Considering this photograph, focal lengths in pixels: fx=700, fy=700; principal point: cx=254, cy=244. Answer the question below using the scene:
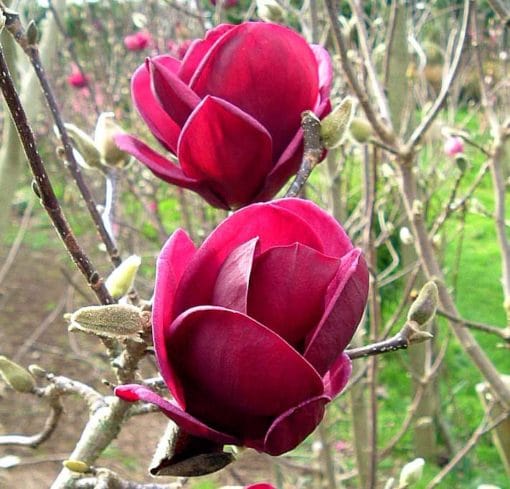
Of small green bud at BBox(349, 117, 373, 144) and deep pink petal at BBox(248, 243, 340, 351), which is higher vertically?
deep pink petal at BBox(248, 243, 340, 351)

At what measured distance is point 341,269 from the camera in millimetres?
349

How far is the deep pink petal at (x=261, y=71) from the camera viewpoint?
449mm

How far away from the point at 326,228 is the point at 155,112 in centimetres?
19

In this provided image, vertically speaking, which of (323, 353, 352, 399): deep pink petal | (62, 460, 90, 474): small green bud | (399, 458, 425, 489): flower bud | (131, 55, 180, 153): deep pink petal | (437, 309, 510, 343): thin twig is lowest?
(437, 309, 510, 343): thin twig

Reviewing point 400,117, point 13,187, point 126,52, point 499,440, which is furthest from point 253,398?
point 126,52

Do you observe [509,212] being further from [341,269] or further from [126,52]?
[341,269]

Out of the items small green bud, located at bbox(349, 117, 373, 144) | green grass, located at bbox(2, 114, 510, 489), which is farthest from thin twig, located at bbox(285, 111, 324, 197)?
green grass, located at bbox(2, 114, 510, 489)

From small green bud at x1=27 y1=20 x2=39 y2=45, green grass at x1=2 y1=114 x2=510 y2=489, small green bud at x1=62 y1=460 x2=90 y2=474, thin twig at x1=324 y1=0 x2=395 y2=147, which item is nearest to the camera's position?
small green bud at x1=62 y1=460 x2=90 y2=474

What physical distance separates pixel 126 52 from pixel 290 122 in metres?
2.93

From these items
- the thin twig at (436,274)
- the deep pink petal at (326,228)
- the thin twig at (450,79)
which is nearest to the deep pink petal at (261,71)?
the deep pink petal at (326,228)

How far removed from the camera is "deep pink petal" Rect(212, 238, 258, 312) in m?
0.33

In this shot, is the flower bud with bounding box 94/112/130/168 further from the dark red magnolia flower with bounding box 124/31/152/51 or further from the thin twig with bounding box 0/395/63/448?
the dark red magnolia flower with bounding box 124/31/152/51

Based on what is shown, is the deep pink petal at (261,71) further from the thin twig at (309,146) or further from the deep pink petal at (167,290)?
the deep pink petal at (167,290)

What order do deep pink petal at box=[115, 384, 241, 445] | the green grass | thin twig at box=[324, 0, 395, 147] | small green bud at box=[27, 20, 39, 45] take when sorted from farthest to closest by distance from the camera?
the green grass, thin twig at box=[324, 0, 395, 147], small green bud at box=[27, 20, 39, 45], deep pink petal at box=[115, 384, 241, 445]
